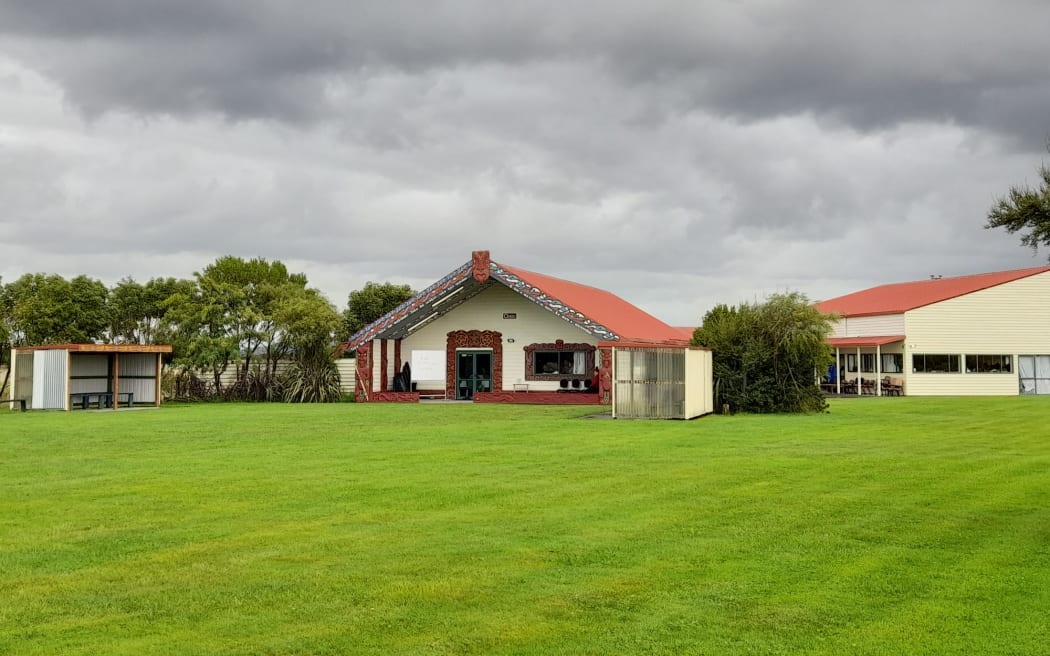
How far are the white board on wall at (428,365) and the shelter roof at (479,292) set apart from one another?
1095 millimetres

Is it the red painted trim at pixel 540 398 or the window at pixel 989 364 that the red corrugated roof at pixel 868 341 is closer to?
the window at pixel 989 364

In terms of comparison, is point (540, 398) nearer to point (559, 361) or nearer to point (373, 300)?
point (559, 361)

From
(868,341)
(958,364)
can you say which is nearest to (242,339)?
(868,341)


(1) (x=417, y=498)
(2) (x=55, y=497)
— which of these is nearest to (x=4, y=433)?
(2) (x=55, y=497)

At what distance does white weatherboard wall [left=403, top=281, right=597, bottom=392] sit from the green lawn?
73.6ft

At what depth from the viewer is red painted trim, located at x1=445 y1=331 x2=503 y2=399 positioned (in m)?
39.4

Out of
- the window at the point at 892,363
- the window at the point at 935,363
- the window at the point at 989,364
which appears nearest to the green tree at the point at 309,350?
the window at the point at 892,363

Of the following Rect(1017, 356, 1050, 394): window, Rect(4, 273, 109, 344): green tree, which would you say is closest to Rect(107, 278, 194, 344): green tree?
Rect(4, 273, 109, 344): green tree

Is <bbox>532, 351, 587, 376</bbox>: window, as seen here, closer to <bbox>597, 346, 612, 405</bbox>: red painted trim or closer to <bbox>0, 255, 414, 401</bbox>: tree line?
<bbox>597, 346, 612, 405</bbox>: red painted trim

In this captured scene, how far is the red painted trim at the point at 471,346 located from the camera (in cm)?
3938

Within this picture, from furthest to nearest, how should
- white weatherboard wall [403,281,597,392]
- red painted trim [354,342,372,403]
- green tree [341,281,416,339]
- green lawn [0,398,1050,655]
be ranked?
green tree [341,281,416,339] → white weatherboard wall [403,281,597,392] → red painted trim [354,342,372,403] → green lawn [0,398,1050,655]

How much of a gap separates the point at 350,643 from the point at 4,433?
57.4 feet

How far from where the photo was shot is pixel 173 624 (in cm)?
612

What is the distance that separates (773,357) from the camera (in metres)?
27.8
